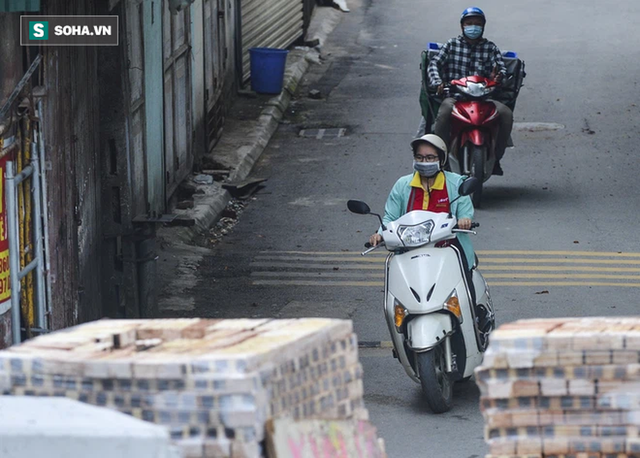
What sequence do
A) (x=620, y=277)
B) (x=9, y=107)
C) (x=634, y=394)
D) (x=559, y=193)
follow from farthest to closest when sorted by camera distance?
Answer: (x=559, y=193), (x=620, y=277), (x=9, y=107), (x=634, y=394)

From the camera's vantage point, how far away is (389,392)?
369 inches

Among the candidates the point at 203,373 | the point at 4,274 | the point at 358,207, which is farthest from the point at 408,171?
the point at 203,373

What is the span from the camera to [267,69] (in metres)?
19.6

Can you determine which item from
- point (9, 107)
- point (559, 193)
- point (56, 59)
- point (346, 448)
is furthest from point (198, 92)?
point (346, 448)

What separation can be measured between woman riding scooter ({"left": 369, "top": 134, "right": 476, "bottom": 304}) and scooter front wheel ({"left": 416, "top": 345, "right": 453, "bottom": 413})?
0.69 meters

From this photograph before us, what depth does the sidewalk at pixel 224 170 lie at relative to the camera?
491 inches

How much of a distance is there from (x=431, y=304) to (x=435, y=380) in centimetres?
49

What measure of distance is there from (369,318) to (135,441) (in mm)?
6841

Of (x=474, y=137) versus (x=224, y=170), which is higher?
(x=474, y=137)

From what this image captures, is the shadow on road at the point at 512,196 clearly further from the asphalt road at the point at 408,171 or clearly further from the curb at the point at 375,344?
the curb at the point at 375,344

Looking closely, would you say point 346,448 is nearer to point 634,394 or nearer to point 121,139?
point 634,394


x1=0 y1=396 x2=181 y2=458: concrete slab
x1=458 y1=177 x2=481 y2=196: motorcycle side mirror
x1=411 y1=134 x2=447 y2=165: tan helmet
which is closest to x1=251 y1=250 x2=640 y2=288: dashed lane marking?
x1=411 y1=134 x2=447 y2=165: tan helmet

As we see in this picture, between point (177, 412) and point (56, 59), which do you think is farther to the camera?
point (56, 59)

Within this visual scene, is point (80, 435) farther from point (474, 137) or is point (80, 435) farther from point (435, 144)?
point (474, 137)
